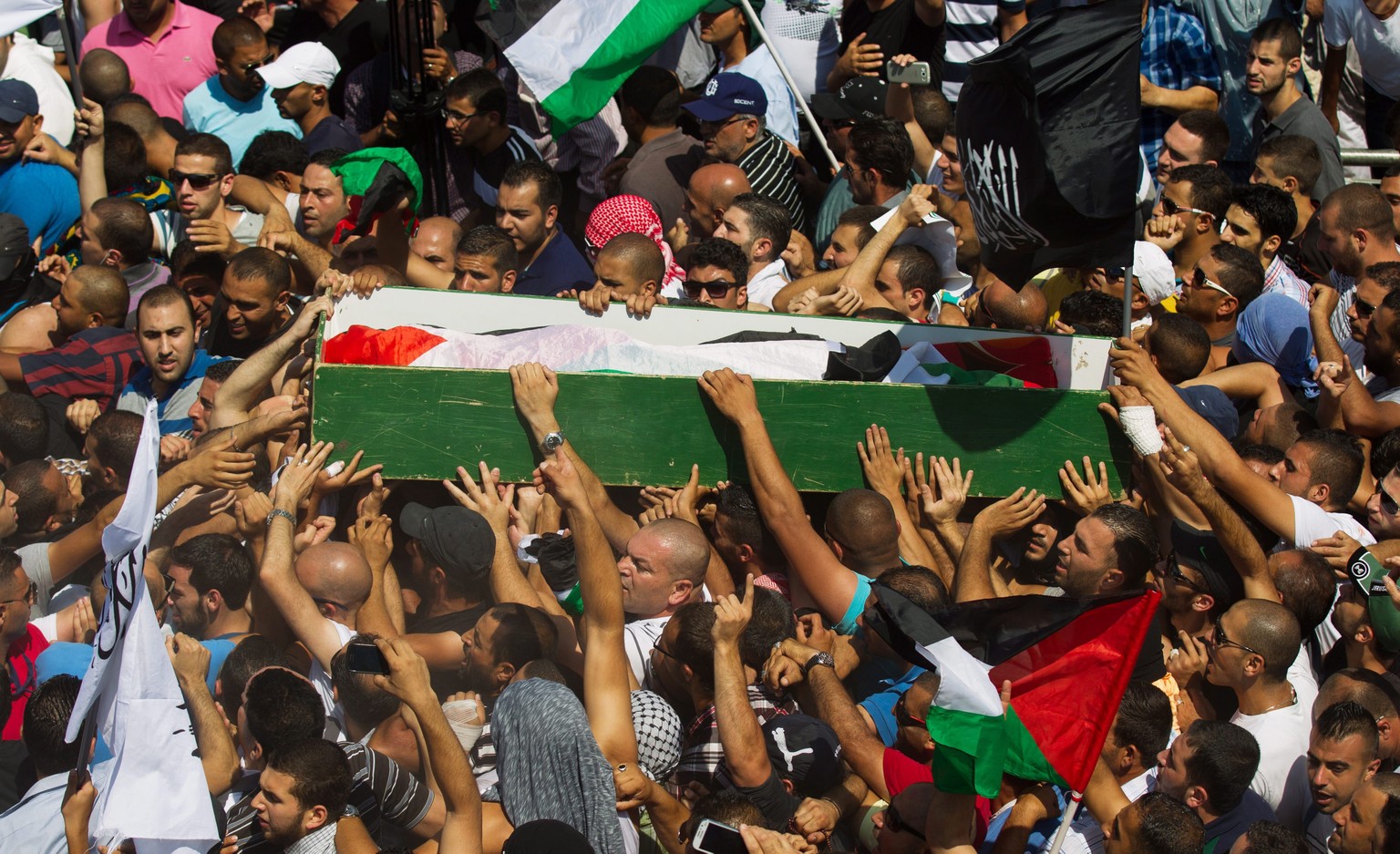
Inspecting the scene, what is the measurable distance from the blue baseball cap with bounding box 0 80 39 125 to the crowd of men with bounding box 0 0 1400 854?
0.02 m

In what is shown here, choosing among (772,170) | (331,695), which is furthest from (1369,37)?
(331,695)

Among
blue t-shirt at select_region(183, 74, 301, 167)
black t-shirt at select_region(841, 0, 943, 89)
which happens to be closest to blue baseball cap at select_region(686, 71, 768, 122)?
black t-shirt at select_region(841, 0, 943, 89)

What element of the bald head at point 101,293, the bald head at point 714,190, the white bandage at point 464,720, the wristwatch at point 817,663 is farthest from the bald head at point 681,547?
the bald head at point 101,293

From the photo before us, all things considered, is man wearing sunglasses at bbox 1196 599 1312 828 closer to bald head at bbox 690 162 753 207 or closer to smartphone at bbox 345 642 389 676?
smartphone at bbox 345 642 389 676

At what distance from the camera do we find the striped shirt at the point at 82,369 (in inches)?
255

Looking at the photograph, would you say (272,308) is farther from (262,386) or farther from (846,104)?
(846,104)

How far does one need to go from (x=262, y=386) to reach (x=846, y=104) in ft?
12.2

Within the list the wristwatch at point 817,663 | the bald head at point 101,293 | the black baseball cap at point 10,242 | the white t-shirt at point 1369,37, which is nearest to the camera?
the wristwatch at point 817,663

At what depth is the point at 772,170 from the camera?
7.82m

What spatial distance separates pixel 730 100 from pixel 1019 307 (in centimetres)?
216

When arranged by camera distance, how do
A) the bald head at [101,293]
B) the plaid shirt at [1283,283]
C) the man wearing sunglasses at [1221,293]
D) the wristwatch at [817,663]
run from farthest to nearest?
the plaid shirt at [1283,283] → the bald head at [101,293] → the man wearing sunglasses at [1221,293] → the wristwatch at [817,663]

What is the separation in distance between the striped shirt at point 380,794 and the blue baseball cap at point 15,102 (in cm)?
463

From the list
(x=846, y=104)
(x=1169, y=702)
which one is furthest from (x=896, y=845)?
(x=846, y=104)

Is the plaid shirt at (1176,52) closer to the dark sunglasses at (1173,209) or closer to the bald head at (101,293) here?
the dark sunglasses at (1173,209)
